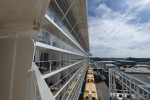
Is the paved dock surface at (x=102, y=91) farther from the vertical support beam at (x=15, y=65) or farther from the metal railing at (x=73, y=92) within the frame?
the vertical support beam at (x=15, y=65)

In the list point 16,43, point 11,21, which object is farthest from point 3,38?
point 11,21

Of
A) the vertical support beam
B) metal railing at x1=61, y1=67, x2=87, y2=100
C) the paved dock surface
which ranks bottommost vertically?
the paved dock surface

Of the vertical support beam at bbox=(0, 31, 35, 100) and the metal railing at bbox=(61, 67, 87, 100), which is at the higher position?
the vertical support beam at bbox=(0, 31, 35, 100)

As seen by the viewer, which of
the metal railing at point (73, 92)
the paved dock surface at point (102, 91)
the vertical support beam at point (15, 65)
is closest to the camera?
the vertical support beam at point (15, 65)

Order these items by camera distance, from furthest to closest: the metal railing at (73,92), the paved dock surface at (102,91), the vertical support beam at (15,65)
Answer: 1. the paved dock surface at (102,91)
2. the metal railing at (73,92)
3. the vertical support beam at (15,65)

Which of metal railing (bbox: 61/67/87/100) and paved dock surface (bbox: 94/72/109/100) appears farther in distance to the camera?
paved dock surface (bbox: 94/72/109/100)

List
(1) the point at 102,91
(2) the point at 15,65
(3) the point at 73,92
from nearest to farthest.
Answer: (2) the point at 15,65
(3) the point at 73,92
(1) the point at 102,91

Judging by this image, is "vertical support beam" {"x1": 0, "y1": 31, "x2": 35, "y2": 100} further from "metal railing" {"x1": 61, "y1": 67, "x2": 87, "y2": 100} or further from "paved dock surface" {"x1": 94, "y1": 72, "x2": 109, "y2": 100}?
"paved dock surface" {"x1": 94, "y1": 72, "x2": 109, "y2": 100}

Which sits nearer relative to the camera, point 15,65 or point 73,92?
point 15,65

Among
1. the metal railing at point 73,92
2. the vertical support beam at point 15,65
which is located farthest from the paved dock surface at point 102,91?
the vertical support beam at point 15,65

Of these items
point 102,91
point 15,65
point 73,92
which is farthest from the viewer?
point 102,91

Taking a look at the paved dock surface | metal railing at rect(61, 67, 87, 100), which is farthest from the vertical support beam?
the paved dock surface

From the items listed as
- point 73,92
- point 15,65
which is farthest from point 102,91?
point 15,65

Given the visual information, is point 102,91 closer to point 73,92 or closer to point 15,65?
point 73,92
